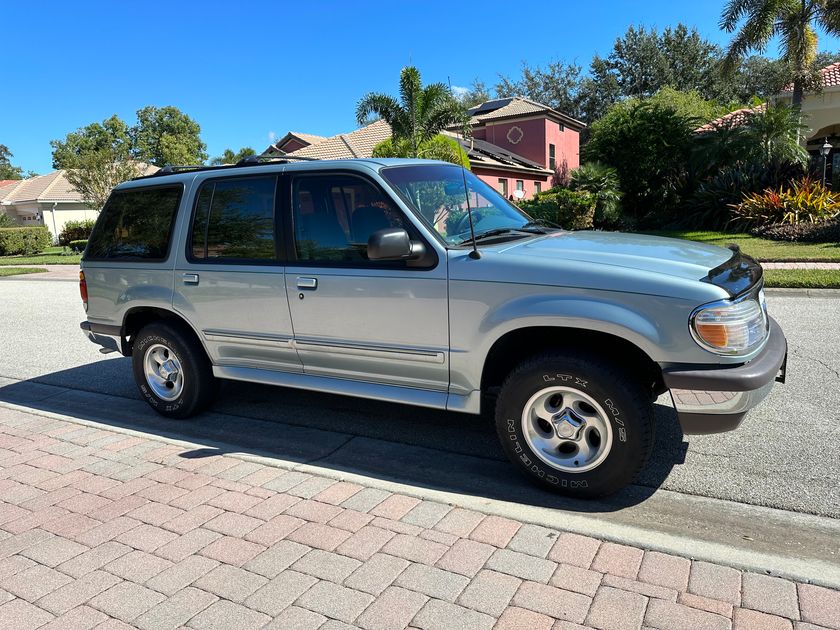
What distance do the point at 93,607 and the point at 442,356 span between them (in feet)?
7.20

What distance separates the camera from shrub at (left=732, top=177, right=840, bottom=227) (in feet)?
59.0

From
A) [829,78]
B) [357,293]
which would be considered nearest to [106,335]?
A: [357,293]

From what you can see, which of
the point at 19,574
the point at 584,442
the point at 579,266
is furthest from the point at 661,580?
the point at 19,574

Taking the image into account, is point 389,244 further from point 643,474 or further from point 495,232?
point 643,474

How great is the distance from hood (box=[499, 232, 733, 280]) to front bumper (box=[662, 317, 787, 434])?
0.51 meters

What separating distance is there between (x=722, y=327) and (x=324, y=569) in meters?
2.28

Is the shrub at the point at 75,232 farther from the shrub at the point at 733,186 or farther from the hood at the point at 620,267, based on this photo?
the hood at the point at 620,267

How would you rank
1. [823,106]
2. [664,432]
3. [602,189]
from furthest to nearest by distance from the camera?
1. [823,106]
2. [602,189]
3. [664,432]

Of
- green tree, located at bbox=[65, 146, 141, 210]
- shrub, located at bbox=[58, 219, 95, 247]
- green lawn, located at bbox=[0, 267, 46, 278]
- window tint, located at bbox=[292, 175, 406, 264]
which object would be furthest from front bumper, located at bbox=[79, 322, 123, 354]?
shrub, located at bbox=[58, 219, 95, 247]

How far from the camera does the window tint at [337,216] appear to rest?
429 cm

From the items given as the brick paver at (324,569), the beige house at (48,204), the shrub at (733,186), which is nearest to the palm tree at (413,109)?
the shrub at (733,186)

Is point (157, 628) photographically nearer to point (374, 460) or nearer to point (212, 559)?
point (212, 559)

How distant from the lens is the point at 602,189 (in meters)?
24.2

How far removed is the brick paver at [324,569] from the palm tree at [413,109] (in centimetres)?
2184
